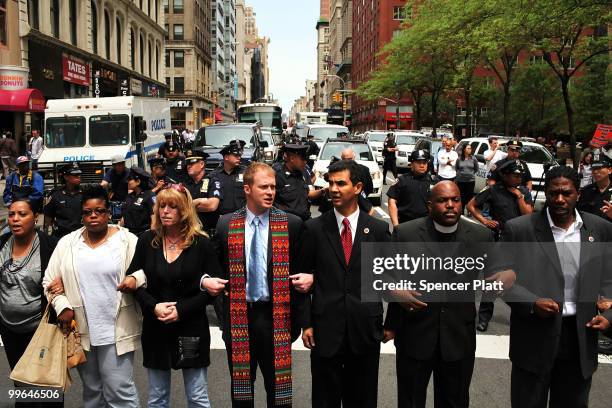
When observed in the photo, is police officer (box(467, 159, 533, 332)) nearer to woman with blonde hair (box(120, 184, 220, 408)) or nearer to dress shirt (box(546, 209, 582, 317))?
dress shirt (box(546, 209, 582, 317))

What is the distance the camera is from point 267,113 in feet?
131

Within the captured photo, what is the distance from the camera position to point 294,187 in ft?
24.9

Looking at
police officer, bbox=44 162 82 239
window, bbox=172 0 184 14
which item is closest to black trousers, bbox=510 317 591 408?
police officer, bbox=44 162 82 239

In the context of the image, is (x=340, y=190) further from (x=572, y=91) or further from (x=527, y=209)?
(x=572, y=91)

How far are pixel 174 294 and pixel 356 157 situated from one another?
1438cm

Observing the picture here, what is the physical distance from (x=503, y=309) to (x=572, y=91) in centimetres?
4144

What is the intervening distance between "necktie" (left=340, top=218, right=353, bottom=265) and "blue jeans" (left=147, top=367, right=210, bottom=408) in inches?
49.2

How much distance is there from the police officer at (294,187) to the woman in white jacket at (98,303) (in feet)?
11.5

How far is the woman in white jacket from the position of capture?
4.02m

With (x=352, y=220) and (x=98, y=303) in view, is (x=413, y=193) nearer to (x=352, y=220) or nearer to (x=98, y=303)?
(x=352, y=220)

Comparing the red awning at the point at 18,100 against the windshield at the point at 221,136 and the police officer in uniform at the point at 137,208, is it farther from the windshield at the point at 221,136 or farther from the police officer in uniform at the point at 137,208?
the police officer in uniform at the point at 137,208

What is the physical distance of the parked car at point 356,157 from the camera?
17.0 meters

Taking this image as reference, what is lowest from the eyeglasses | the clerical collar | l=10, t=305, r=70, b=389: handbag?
l=10, t=305, r=70, b=389: handbag

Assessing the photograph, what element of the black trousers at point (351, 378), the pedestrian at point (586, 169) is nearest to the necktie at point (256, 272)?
the black trousers at point (351, 378)
